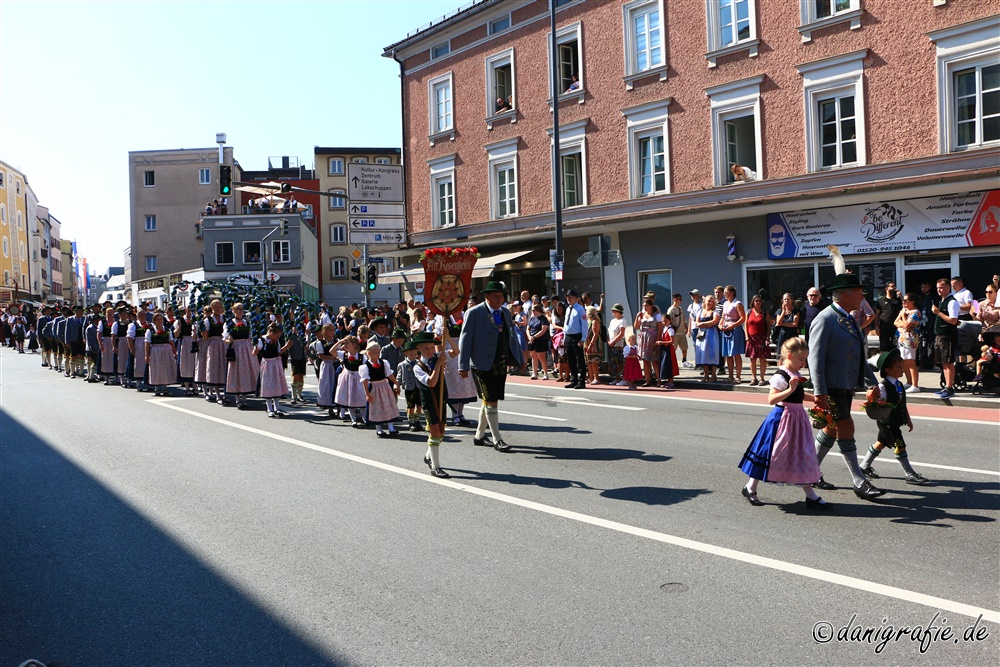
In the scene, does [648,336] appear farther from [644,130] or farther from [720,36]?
[720,36]

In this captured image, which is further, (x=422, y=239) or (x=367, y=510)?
(x=422, y=239)

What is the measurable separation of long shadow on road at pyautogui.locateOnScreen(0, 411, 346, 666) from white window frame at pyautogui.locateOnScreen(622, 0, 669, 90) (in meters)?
19.0

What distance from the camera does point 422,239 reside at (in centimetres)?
3167

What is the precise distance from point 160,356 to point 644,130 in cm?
1384

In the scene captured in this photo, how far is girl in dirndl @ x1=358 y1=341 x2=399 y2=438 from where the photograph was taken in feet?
37.5

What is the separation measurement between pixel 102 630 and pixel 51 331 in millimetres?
24263

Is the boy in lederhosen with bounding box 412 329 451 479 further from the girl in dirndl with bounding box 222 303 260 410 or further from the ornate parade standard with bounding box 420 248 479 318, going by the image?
the girl in dirndl with bounding box 222 303 260 410

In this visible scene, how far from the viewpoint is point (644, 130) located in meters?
23.4

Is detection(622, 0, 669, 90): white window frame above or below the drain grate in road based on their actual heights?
above

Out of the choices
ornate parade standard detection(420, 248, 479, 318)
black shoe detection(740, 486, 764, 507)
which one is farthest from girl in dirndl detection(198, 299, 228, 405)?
black shoe detection(740, 486, 764, 507)

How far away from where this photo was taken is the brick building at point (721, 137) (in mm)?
17219

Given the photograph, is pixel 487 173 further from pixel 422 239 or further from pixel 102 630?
pixel 102 630

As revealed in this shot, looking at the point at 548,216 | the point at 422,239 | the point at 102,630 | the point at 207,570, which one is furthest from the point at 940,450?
the point at 422,239

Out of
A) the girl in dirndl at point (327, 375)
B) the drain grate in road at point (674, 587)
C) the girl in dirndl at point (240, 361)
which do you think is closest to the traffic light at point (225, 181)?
the girl in dirndl at point (240, 361)
